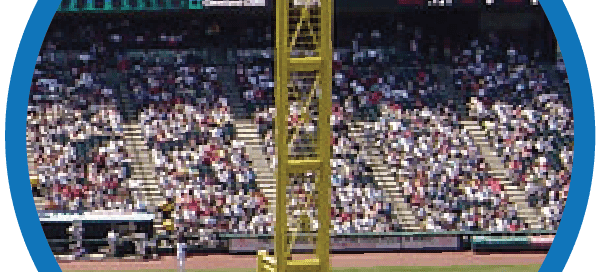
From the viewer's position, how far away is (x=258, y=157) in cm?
4244

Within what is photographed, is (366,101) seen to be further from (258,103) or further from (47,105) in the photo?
(47,105)

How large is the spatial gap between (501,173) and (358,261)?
661 cm

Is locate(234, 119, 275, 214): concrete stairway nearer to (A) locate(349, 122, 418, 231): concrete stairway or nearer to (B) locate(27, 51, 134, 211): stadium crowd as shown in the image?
(A) locate(349, 122, 418, 231): concrete stairway

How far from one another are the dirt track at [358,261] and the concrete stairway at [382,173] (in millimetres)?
2066

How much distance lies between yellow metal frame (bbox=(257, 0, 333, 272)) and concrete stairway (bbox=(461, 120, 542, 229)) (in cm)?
1372

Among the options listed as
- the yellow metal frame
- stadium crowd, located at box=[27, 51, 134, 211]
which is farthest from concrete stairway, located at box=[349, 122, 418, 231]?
the yellow metal frame

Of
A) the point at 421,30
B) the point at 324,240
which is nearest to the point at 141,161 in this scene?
the point at 421,30

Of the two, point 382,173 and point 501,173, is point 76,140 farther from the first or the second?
point 501,173

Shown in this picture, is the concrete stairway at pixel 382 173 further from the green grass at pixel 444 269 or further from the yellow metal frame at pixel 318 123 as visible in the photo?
the yellow metal frame at pixel 318 123

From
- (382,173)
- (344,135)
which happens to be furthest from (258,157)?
(382,173)

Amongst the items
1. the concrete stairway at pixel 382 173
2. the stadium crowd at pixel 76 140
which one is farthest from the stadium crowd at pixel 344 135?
the concrete stairway at pixel 382 173

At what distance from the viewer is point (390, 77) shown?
45281 millimetres

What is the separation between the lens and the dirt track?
37125mm

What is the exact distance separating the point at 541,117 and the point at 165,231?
1230 cm
